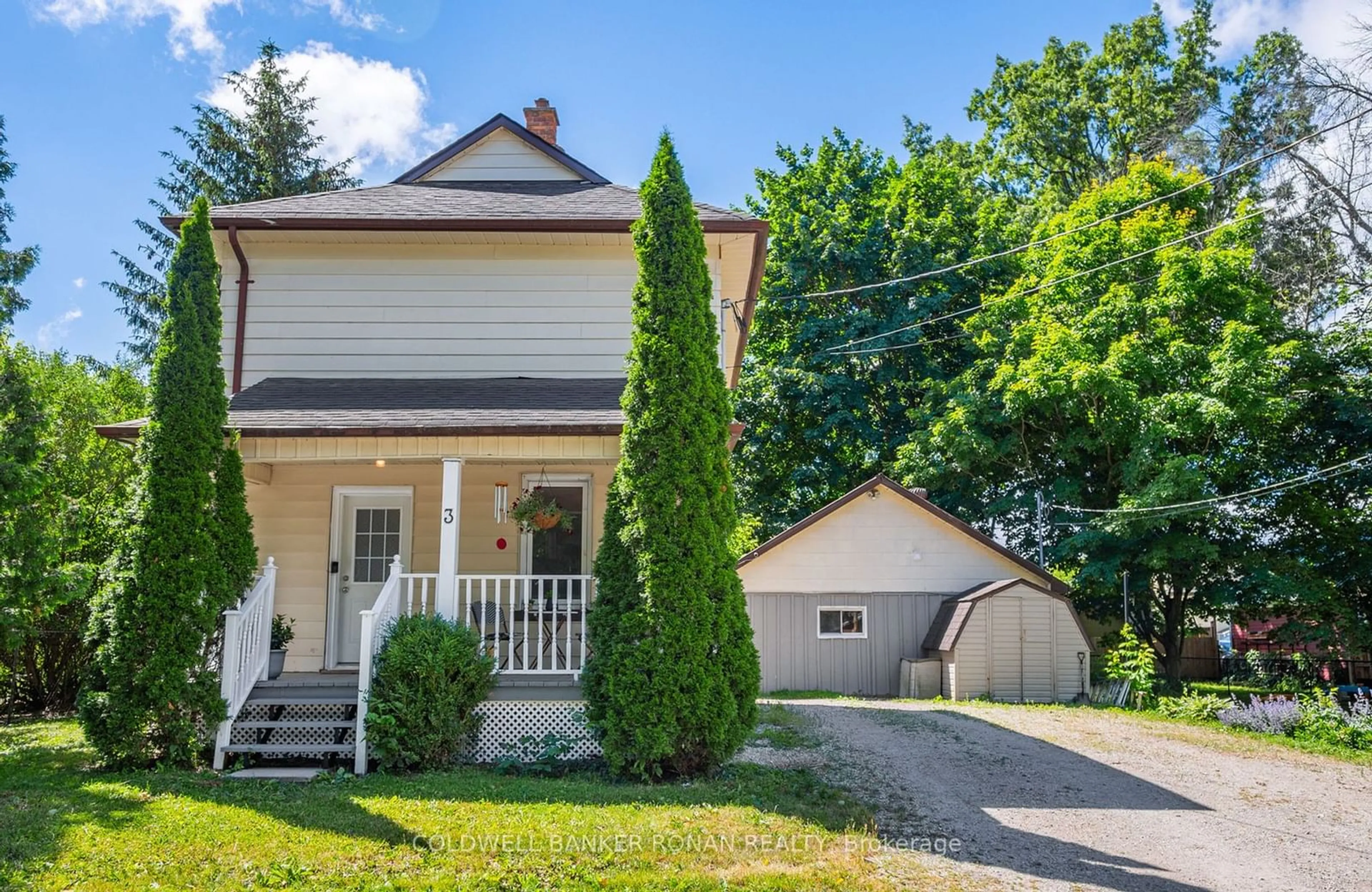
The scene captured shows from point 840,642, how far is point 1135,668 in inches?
195

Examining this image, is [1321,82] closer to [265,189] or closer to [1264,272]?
[1264,272]

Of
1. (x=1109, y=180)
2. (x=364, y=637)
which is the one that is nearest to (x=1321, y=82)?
(x=1109, y=180)

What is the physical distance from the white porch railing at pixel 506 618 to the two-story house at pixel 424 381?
57 mm

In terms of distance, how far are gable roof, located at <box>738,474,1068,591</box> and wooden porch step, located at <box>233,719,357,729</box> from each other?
9608 mm

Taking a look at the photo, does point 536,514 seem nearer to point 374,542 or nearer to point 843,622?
point 374,542

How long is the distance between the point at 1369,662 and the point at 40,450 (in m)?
22.2

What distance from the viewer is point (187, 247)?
26.6ft


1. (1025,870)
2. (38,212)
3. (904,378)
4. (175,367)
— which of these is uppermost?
(38,212)

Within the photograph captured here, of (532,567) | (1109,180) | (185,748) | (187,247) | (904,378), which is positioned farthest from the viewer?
(1109,180)

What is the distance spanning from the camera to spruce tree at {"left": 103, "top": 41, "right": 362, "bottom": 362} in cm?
2481

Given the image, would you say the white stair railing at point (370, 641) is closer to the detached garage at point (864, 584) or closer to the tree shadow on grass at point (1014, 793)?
the tree shadow on grass at point (1014, 793)

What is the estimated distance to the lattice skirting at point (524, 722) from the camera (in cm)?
802

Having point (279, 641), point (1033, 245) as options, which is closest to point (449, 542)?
point (279, 641)

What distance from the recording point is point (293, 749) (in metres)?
7.73
